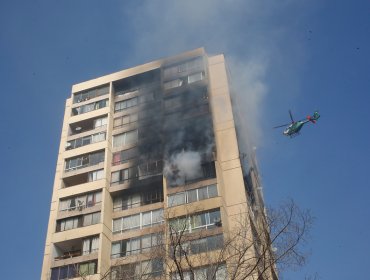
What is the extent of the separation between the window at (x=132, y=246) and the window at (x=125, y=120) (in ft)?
38.8

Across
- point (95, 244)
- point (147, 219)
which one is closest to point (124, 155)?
point (147, 219)

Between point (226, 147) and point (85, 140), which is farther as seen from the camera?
point (85, 140)

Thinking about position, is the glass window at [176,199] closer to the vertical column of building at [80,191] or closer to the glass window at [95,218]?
the vertical column of building at [80,191]

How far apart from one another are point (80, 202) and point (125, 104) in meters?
11.1

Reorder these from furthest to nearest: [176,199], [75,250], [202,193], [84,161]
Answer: [84,161], [75,250], [176,199], [202,193]

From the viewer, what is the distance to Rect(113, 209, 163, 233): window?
34375 millimetres

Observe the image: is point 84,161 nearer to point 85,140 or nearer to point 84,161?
point 84,161

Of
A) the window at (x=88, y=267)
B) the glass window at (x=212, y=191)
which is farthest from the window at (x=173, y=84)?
the window at (x=88, y=267)

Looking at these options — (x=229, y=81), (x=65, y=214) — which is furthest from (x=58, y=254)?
(x=229, y=81)

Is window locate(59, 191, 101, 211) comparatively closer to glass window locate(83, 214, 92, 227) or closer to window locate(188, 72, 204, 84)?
glass window locate(83, 214, 92, 227)

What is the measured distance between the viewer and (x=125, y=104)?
43406 mm

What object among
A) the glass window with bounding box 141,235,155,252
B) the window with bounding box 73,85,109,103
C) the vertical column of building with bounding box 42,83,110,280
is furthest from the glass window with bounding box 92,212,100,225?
the window with bounding box 73,85,109,103

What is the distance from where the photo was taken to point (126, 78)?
44.3 metres

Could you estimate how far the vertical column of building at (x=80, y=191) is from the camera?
33.2m
